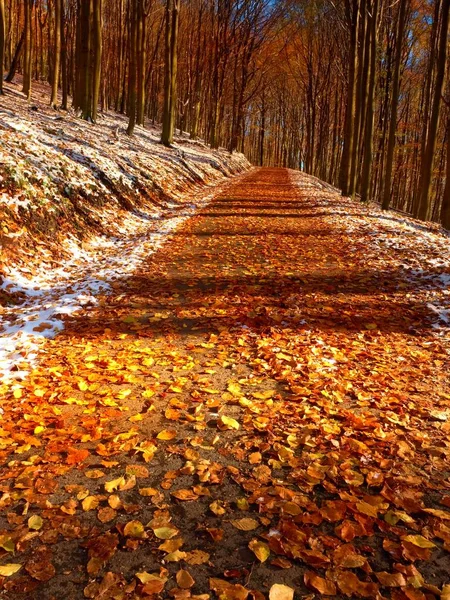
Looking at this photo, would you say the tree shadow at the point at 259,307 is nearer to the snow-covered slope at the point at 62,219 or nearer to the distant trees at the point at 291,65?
the snow-covered slope at the point at 62,219

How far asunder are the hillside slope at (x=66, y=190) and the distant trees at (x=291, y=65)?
152 inches

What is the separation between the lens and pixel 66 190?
858 centimetres

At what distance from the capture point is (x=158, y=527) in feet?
7.27

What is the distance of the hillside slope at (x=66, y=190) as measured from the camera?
6.55 m

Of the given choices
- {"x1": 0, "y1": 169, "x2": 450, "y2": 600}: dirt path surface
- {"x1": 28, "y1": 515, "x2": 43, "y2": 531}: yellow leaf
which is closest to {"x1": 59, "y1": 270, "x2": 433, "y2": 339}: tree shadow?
{"x1": 0, "y1": 169, "x2": 450, "y2": 600}: dirt path surface

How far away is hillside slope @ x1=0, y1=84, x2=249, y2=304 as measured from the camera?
655 centimetres

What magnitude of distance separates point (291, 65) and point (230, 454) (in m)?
40.4

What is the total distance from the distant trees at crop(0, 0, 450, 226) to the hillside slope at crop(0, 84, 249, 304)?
386 centimetres

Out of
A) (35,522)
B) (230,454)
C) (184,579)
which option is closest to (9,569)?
(35,522)

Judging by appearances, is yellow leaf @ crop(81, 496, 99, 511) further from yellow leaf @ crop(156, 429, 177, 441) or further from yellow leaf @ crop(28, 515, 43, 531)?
yellow leaf @ crop(156, 429, 177, 441)

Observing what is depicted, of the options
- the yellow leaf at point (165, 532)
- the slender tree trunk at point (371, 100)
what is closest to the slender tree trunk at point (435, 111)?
the slender tree trunk at point (371, 100)

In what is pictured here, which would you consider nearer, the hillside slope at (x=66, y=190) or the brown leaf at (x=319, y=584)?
the brown leaf at (x=319, y=584)

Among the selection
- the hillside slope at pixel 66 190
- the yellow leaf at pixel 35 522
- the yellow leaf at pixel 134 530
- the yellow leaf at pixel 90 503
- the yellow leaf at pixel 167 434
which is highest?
the hillside slope at pixel 66 190

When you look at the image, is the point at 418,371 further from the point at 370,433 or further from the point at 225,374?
the point at 225,374
